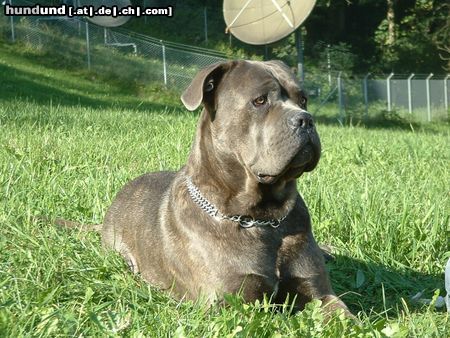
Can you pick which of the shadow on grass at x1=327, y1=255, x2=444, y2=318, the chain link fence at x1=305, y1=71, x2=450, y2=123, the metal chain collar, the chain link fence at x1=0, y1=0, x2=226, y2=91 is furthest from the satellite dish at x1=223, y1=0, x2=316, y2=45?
the metal chain collar

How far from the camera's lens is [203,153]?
12.9 ft

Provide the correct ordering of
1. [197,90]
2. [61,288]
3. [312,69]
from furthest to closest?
[312,69], [197,90], [61,288]

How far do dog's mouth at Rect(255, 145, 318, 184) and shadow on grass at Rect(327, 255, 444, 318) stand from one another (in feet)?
2.54

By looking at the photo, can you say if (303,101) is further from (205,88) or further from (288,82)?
(205,88)

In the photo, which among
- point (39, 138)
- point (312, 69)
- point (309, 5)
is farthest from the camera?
point (312, 69)

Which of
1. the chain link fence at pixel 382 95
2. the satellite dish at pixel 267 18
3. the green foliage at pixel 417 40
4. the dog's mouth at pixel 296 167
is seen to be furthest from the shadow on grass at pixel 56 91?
the dog's mouth at pixel 296 167

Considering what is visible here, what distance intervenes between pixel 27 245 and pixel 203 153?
109cm

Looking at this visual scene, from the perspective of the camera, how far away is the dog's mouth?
12.0 ft

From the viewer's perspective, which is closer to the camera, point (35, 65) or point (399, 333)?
point (399, 333)

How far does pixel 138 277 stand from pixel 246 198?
0.80 meters

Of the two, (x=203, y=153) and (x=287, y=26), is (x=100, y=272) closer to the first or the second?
(x=203, y=153)

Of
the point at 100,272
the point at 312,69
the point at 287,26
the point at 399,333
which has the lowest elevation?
the point at 312,69

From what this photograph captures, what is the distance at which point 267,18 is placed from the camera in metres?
16.2

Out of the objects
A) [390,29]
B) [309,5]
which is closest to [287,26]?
[309,5]
